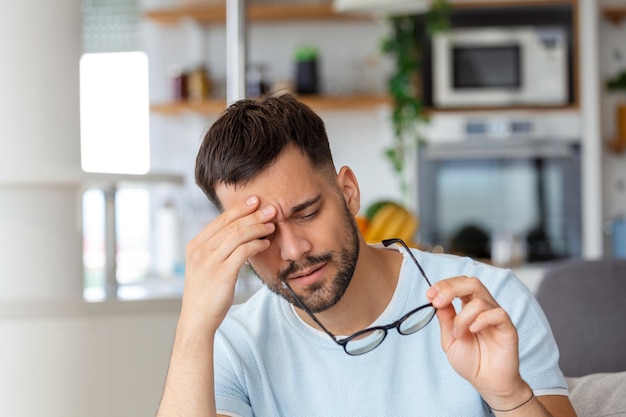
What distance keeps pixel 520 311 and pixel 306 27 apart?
12.2 feet

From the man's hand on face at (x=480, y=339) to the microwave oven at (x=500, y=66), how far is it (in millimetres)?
3415

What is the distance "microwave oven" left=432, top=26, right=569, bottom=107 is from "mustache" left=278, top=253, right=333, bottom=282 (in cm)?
326

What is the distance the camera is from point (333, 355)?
1.52m

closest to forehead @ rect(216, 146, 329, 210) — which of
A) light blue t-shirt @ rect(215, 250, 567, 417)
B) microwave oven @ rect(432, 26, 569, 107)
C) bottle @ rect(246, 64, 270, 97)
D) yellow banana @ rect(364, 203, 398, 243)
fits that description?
light blue t-shirt @ rect(215, 250, 567, 417)

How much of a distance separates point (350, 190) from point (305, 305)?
241 millimetres

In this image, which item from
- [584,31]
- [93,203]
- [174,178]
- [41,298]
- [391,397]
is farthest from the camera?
[93,203]

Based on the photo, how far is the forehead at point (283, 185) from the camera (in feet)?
4.77

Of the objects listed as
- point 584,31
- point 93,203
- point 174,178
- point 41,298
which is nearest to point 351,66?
point 584,31

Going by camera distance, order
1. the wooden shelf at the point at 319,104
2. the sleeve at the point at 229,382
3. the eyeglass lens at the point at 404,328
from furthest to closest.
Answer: the wooden shelf at the point at 319,104, the sleeve at the point at 229,382, the eyeglass lens at the point at 404,328

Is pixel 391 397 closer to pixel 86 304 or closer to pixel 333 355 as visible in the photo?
pixel 333 355

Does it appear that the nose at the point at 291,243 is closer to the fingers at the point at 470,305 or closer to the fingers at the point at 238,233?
the fingers at the point at 238,233

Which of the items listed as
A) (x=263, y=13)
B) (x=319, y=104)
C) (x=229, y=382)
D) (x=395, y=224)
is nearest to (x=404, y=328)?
(x=229, y=382)

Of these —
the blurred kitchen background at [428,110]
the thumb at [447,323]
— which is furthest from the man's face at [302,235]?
the blurred kitchen background at [428,110]

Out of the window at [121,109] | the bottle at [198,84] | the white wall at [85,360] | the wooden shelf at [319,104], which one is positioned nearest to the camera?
the white wall at [85,360]
